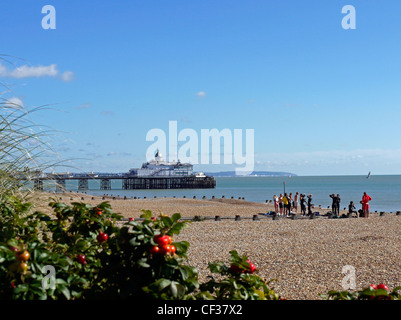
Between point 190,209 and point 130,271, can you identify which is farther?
point 190,209

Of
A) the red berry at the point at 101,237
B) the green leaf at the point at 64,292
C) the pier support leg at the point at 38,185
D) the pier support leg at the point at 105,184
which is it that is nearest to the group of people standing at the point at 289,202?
the pier support leg at the point at 38,185

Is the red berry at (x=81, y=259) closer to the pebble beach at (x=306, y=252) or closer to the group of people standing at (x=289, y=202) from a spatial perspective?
the pebble beach at (x=306, y=252)

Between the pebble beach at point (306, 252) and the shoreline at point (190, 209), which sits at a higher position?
the pebble beach at point (306, 252)

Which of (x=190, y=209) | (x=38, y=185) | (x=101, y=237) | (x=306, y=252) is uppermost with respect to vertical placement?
(x=38, y=185)

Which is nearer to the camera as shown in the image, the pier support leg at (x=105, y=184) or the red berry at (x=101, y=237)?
the red berry at (x=101, y=237)

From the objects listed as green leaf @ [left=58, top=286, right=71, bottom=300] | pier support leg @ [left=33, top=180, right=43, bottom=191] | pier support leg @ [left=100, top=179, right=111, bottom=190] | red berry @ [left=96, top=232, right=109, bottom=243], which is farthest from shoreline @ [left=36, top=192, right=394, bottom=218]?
pier support leg @ [left=100, top=179, right=111, bottom=190]

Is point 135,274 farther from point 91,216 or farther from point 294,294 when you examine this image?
point 294,294

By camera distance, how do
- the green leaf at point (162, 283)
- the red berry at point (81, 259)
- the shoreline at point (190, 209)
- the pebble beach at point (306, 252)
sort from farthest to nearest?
the shoreline at point (190, 209), the pebble beach at point (306, 252), the red berry at point (81, 259), the green leaf at point (162, 283)

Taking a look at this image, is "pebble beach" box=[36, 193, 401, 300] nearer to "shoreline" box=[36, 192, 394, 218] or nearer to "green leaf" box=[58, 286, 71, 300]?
"green leaf" box=[58, 286, 71, 300]

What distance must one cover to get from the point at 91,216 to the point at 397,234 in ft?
35.5

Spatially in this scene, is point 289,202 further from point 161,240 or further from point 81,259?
point 161,240

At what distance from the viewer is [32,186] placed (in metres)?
5.12

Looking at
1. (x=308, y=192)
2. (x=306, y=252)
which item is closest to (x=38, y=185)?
(x=306, y=252)
